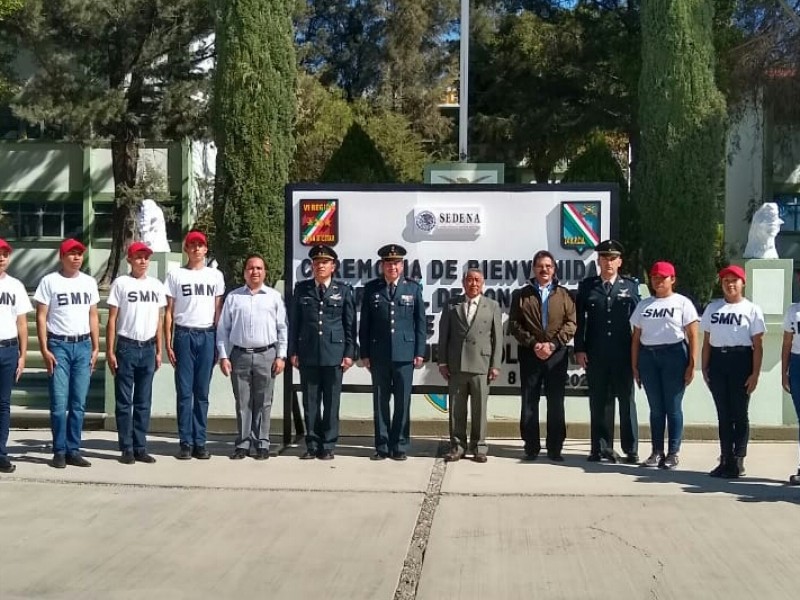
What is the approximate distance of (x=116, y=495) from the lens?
727 cm

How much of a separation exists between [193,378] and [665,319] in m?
3.98

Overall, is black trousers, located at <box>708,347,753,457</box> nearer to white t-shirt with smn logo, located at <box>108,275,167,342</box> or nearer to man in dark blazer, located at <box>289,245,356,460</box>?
man in dark blazer, located at <box>289,245,356,460</box>

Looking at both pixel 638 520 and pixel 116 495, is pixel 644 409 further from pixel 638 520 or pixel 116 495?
pixel 116 495

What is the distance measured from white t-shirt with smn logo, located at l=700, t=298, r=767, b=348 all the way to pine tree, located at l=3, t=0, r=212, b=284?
63.1 feet

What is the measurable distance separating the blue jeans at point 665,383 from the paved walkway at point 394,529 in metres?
0.36

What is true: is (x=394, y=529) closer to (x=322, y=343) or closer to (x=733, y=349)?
(x=322, y=343)

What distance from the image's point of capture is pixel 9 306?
7930mm

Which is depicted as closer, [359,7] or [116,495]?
[116,495]

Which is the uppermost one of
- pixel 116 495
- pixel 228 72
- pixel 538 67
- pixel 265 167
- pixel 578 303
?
pixel 538 67

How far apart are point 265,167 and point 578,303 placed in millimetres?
6161

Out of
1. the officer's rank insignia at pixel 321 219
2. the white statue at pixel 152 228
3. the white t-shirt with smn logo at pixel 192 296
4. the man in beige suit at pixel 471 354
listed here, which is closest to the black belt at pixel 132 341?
the white t-shirt with smn logo at pixel 192 296

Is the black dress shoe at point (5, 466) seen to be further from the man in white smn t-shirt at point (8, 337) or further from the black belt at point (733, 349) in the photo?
the black belt at point (733, 349)

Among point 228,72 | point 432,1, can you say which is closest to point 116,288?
point 228,72

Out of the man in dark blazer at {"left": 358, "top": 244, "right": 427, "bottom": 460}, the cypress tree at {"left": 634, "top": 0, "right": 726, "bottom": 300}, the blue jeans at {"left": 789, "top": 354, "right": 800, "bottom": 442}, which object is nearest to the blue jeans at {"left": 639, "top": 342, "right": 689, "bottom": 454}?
the blue jeans at {"left": 789, "top": 354, "right": 800, "bottom": 442}
